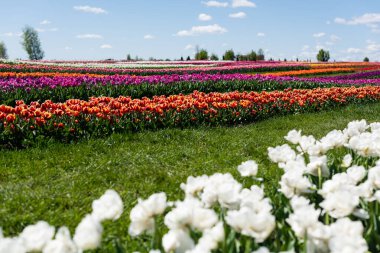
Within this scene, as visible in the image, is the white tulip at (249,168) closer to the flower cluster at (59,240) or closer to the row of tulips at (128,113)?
the flower cluster at (59,240)

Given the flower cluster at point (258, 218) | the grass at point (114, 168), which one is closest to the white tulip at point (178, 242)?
the flower cluster at point (258, 218)

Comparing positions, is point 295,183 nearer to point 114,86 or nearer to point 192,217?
point 192,217

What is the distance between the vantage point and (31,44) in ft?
265

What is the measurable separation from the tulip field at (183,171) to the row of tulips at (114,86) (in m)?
0.06

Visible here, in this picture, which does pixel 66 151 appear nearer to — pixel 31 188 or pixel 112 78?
pixel 31 188

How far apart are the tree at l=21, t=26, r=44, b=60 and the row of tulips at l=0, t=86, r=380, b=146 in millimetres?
76587

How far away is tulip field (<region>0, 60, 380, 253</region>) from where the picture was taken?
6.57 feet

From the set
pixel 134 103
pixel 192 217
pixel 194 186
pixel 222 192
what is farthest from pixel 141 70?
pixel 192 217

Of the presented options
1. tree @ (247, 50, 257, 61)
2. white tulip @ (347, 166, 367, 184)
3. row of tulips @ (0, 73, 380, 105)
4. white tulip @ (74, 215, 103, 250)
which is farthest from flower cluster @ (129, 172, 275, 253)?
tree @ (247, 50, 257, 61)

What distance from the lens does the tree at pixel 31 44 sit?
80.0m

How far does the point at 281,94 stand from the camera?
1274 centimetres

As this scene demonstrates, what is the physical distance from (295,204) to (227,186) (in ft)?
1.21

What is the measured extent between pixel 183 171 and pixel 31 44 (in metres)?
82.4

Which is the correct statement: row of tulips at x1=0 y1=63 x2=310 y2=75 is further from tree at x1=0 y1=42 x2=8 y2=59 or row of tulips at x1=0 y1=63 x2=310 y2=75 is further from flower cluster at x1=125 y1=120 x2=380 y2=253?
tree at x1=0 y1=42 x2=8 y2=59
